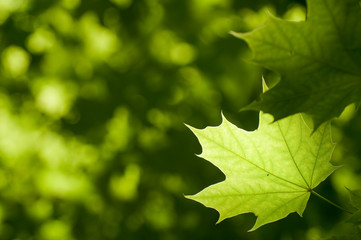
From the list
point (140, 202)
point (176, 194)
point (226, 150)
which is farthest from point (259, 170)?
point (140, 202)

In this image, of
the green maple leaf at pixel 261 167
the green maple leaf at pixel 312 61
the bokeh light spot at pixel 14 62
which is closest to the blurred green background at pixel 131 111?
the bokeh light spot at pixel 14 62

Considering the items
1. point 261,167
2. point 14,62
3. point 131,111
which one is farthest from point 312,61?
point 14,62

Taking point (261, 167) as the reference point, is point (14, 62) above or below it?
below

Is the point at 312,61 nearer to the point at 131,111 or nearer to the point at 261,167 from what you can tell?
the point at 261,167

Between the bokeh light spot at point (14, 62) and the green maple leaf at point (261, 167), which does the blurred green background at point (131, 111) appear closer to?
the bokeh light spot at point (14, 62)

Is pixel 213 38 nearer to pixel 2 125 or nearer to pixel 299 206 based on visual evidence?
pixel 299 206

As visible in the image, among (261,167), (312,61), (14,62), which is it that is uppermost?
(312,61)

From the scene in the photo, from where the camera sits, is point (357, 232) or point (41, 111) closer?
point (357, 232)


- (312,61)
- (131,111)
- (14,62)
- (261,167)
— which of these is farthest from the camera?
(14,62)
